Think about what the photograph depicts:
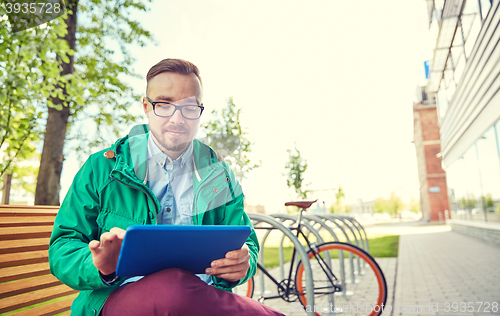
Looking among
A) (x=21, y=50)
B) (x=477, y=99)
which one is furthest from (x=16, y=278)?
(x=477, y=99)

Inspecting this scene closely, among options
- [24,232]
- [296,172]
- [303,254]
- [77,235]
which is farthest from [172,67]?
[296,172]

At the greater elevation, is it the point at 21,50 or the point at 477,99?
the point at 477,99

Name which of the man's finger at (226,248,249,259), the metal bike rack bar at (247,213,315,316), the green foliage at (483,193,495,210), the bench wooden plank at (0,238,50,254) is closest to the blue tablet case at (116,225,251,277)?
the man's finger at (226,248,249,259)

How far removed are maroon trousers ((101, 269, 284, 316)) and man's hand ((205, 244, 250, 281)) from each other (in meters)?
0.08

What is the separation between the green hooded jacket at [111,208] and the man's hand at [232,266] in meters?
0.14

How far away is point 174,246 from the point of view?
1052 millimetres

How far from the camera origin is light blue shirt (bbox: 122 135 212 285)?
163cm

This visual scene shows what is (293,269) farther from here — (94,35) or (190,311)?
(94,35)

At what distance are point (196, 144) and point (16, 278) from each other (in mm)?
1138

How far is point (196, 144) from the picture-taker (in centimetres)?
186

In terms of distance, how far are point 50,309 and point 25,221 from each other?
52 centimetres

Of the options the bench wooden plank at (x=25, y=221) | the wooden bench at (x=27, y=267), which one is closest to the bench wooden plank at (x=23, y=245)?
the wooden bench at (x=27, y=267)

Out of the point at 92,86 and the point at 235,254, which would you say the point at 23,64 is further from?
the point at 235,254

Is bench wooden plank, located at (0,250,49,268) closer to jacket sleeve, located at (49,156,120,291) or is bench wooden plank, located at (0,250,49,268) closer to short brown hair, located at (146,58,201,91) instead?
jacket sleeve, located at (49,156,120,291)
